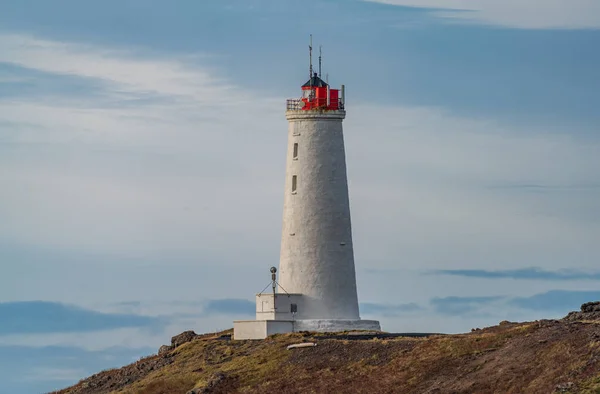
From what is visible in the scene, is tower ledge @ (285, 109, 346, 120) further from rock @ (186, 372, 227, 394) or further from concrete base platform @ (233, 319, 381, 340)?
rock @ (186, 372, 227, 394)

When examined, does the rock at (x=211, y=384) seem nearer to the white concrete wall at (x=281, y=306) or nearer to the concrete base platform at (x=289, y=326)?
the concrete base platform at (x=289, y=326)

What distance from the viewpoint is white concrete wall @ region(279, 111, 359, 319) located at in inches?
2505

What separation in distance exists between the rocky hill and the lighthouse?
306 centimetres

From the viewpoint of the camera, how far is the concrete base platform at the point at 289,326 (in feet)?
203

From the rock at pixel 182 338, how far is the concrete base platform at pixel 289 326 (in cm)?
472

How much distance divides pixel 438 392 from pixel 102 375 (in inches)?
975

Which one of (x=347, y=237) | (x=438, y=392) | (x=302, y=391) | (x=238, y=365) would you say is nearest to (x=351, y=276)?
(x=347, y=237)

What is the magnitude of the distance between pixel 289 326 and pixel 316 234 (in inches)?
190

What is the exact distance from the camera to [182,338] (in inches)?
2653

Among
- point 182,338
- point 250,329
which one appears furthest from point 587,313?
point 182,338

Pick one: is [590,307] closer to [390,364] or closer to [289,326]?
[390,364]

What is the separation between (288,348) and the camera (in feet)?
185

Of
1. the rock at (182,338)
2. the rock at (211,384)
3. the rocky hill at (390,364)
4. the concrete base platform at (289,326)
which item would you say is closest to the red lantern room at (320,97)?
the concrete base platform at (289,326)

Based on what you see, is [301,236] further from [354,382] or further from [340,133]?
[354,382]
